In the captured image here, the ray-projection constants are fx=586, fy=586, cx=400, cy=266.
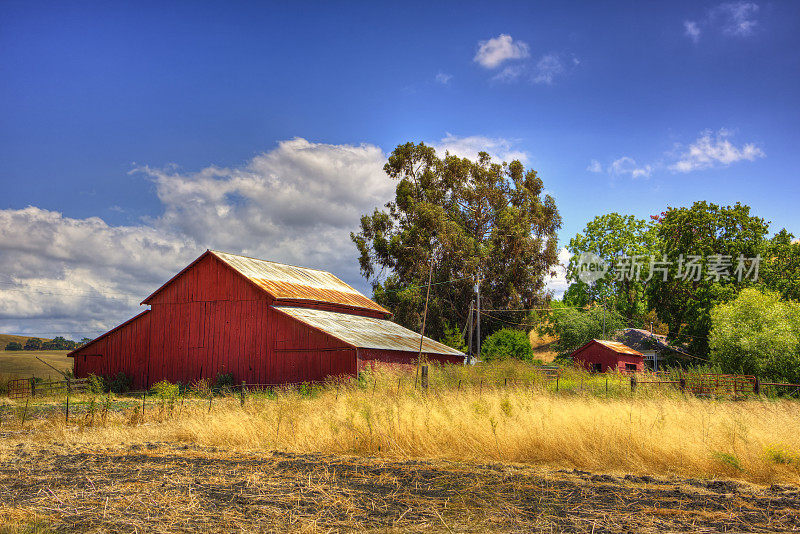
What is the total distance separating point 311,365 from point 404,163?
30.7 metres

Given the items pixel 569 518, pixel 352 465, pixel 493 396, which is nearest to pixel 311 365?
pixel 493 396

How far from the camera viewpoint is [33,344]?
82.6 meters

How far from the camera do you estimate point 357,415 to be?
12211 millimetres

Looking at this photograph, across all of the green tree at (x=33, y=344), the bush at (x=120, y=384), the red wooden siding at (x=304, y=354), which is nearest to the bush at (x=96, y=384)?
the bush at (x=120, y=384)

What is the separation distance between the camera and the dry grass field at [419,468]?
21.4ft

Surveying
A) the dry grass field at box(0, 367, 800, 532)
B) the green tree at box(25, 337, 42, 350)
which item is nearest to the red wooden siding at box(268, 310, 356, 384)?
the dry grass field at box(0, 367, 800, 532)

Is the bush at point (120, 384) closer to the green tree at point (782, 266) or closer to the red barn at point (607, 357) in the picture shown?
the red barn at point (607, 357)

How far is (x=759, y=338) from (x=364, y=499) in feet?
97.7

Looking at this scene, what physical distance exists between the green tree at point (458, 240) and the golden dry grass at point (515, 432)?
31639mm

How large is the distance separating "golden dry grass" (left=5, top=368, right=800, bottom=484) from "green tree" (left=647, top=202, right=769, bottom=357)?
94.4 feet

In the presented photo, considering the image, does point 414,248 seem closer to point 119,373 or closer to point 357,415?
point 119,373

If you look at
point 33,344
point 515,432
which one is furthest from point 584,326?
point 33,344

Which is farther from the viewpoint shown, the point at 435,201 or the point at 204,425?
the point at 435,201

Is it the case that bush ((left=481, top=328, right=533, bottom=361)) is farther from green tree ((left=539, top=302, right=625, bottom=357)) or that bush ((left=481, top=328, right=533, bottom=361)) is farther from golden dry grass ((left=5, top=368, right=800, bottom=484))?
golden dry grass ((left=5, top=368, right=800, bottom=484))
